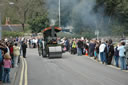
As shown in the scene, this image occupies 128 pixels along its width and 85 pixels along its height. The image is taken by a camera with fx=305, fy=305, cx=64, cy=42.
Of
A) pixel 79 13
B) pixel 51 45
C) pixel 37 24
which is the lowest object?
pixel 51 45

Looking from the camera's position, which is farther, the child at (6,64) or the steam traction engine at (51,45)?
the steam traction engine at (51,45)

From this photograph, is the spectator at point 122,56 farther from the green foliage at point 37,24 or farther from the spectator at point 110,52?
the green foliage at point 37,24

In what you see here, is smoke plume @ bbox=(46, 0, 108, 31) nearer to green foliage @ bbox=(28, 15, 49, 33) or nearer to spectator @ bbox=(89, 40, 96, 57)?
spectator @ bbox=(89, 40, 96, 57)

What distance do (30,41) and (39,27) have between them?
1794cm

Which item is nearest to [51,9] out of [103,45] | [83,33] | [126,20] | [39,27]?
[103,45]

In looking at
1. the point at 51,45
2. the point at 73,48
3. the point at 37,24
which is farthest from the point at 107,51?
the point at 37,24

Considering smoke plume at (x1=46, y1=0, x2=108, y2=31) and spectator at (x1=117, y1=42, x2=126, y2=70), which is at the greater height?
smoke plume at (x1=46, y1=0, x2=108, y2=31)

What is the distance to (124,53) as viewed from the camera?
702 inches

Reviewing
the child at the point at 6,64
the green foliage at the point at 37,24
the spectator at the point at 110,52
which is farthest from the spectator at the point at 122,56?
the green foliage at the point at 37,24

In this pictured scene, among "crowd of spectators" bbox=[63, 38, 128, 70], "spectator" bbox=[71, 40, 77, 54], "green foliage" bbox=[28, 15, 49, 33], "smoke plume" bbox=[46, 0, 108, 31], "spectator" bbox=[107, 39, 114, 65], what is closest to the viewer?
"crowd of spectators" bbox=[63, 38, 128, 70]

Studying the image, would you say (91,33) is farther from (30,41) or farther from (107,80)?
(107,80)

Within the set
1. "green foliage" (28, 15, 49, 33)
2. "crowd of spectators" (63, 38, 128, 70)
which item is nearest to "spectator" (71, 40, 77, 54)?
"crowd of spectators" (63, 38, 128, 70)

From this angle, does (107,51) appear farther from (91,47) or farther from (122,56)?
(91,47)

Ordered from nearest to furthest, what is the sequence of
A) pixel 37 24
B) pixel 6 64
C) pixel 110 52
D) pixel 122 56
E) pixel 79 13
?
pixel 6 64, pixel 122 56, pixel 110 52, pixel 79 13, pixel 37 24
